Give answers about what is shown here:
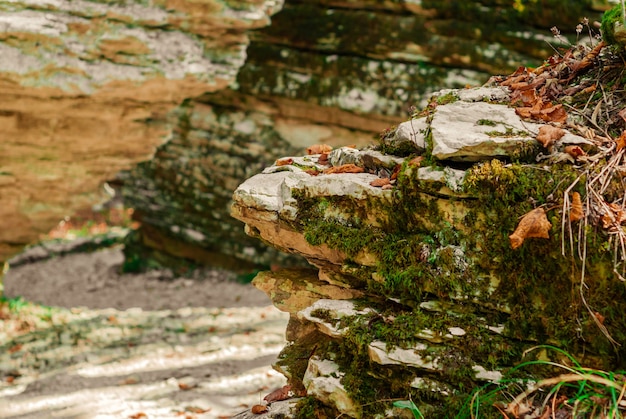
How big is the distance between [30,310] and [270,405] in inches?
239

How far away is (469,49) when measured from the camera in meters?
7.10

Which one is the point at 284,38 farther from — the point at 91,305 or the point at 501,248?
the point at 501,248

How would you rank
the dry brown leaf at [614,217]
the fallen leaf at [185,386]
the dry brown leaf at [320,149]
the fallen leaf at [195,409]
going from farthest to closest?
the fallen leaf at [185,386] < the fallen leaf at [195,409] < the dry brown leaf at [320,149] < the dry brown leaf at [614,217]

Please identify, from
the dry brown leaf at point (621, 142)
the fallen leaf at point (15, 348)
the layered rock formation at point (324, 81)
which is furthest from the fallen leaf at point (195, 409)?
the layered rock formation at point (324, 81)

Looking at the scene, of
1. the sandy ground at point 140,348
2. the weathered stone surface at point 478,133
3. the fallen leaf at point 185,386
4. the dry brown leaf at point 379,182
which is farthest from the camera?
the fallen leaf at point 185,386

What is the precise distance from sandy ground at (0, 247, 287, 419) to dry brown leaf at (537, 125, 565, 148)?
3.20 m

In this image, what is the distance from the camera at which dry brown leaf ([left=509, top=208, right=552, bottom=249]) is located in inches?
79.2

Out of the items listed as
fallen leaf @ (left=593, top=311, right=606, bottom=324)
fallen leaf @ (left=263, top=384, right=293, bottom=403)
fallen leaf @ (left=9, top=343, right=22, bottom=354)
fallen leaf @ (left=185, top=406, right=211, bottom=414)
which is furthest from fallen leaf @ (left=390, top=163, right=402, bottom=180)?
fallen leaf @ (left=9, top=343, right=22, bottom=354)

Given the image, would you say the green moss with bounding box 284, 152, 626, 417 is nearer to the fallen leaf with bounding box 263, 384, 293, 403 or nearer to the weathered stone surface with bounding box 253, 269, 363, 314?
the weathered stone surface with bounding box 253, 269, 363, 314

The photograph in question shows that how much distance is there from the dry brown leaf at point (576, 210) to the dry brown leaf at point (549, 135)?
0.28 metres

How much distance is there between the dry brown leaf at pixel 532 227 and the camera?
2.01 meters

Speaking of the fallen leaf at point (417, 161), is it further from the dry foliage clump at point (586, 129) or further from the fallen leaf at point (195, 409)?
the fallen leaf at point (195, 409)

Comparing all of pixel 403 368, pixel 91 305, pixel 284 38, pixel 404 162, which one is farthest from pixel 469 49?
pixel 91 305

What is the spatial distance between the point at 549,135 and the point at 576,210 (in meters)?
0.35
